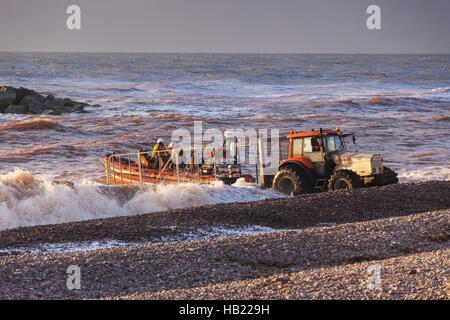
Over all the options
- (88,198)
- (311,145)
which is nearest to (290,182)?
(311,145)

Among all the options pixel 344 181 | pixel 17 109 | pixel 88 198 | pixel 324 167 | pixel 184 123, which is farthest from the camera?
pixel 17 109

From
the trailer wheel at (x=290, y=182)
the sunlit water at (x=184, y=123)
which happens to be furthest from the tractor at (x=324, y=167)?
the sunlit water at (x=184, y=123)

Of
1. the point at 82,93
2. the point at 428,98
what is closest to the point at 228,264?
the point at 428,98

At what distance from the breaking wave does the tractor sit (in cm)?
83

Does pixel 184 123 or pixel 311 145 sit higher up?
pixel 311 145

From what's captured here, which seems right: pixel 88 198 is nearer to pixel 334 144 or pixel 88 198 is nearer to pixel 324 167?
pixel 324 167

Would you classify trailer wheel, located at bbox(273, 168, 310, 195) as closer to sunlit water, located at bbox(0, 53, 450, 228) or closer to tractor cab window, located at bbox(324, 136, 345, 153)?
sunlit water, located at bbox(0, 53, 450, 228)

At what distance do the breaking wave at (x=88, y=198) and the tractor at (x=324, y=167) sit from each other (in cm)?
83

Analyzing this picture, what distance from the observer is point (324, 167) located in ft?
67.2

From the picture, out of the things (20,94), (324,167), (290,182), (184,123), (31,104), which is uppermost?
(20,94)

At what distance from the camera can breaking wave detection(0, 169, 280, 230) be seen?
18.8m

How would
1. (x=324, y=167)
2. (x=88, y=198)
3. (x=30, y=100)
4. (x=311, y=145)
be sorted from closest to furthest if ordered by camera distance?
(x=88, y=198)
(x=324, y=167)
(x=311, y=145)
(x=30, y=100)

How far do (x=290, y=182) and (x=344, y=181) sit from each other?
139 centimetres

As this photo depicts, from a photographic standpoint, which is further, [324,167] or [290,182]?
[290,182]
